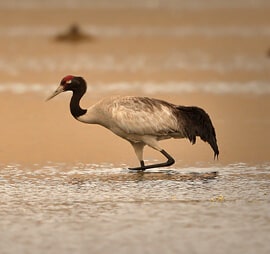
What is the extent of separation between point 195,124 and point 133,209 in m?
2.65

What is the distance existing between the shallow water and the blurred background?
4.23ft

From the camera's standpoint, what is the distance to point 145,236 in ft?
30.0

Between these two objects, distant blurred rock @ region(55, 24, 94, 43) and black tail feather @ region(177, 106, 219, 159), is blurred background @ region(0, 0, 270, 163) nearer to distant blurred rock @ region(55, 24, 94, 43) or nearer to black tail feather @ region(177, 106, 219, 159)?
distant blurred rock @ region(55, 24, 94, 43)

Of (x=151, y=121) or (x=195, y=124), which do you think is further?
(x=195, y=124)

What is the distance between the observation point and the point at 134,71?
25109 mm

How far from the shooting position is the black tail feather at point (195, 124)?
1273cm

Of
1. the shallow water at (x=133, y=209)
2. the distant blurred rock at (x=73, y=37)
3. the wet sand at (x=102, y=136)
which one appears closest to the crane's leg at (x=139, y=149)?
the shallow water at (x=133, y=209)

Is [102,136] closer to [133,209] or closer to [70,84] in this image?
[70,84]

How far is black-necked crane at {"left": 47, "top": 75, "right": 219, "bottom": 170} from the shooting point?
1263 centimetres

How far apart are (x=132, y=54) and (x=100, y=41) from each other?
4216 millimetres

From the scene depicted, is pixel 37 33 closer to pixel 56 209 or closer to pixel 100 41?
pixel 100 41

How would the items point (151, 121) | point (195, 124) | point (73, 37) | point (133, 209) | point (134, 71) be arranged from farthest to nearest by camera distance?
point (73, 37) → point (134, 71) → point (195, 124) → point (151, 121) → point (133, 209)

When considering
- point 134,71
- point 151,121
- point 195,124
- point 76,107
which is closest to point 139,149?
point 151,121

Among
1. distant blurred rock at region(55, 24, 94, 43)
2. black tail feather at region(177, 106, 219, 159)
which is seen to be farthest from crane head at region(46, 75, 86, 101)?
distant blurred rock at region(55, 24, 94, 43)
